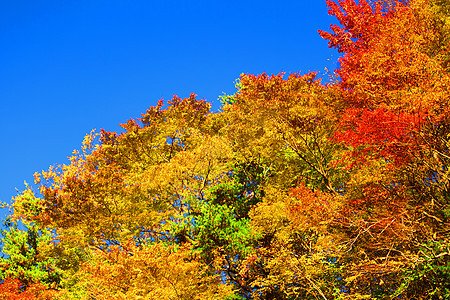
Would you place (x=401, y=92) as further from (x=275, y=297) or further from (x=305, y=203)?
(x=275, y=297)

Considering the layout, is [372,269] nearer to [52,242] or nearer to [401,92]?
[401,92]


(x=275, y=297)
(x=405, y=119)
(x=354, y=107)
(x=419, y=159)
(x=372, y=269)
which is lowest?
(x=372, y=269)

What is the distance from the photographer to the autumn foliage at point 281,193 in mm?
9414

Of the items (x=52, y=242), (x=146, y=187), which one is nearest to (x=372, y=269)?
(x=146, y=187)

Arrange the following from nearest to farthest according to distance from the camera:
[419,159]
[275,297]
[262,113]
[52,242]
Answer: [419,159] < [275,297] < [262,113] < [52,242]

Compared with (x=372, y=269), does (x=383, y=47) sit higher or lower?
higher

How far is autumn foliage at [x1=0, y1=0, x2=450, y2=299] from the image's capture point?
30.9 feet

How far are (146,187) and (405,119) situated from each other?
12.0 m

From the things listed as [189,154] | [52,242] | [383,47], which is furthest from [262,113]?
[52,242]

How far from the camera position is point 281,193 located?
53.0ft

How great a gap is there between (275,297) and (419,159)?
9.03 m

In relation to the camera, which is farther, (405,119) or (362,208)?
(362,208)

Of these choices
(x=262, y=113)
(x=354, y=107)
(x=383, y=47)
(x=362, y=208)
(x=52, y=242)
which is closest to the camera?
(x=383, y=47)

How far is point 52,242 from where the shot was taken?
1828 centimetres
